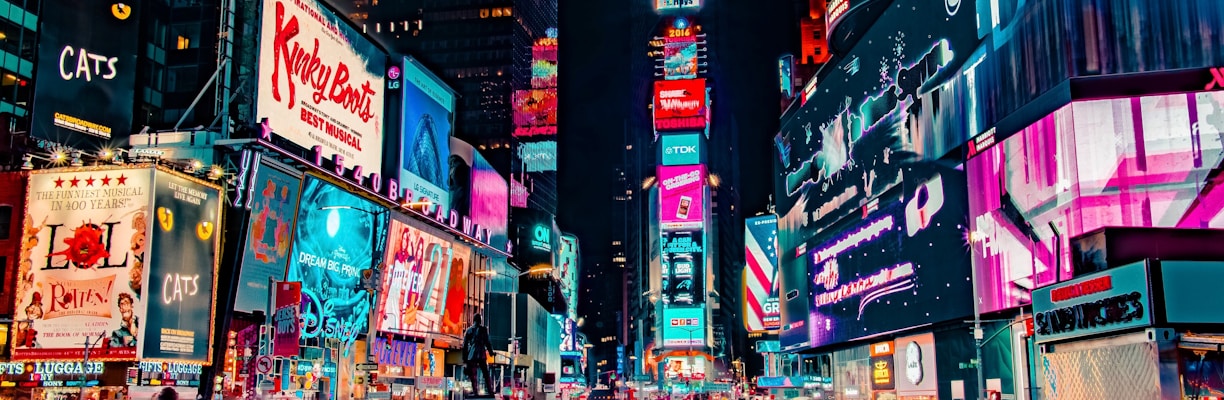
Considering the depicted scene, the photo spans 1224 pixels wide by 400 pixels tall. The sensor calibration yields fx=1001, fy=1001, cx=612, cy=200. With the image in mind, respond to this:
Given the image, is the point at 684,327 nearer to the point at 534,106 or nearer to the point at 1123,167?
the point at 534,106

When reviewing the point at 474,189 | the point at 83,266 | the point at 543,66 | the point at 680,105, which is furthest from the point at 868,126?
the point at 543,66

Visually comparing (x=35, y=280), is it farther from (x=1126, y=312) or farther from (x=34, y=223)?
(x=1126, y=312)

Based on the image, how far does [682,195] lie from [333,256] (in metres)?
93.5

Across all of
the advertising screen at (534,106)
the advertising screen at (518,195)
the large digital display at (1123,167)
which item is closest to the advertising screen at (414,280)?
the large digital display at (1123,167)

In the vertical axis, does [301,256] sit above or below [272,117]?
below

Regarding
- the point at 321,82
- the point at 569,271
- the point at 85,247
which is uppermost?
the point at 569,271

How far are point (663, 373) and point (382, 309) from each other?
308 ft

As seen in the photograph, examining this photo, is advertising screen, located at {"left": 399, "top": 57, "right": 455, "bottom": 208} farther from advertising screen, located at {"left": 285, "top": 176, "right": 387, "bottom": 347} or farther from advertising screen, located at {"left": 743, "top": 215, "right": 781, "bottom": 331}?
advertising screen, located at {"left": 743, "top": 215, "right": 781, "bottom": 331}

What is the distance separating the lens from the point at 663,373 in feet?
468

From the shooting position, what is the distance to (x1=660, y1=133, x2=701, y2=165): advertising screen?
139625 millimetres

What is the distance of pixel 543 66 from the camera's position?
145125 mm

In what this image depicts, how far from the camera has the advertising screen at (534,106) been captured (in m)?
142

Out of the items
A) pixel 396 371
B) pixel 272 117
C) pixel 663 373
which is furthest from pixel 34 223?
pixel 663 373

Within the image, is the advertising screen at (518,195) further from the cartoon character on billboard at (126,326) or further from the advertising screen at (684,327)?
the cartoon character on billboard at (126,326)
